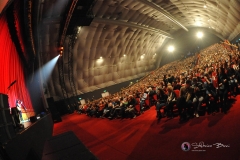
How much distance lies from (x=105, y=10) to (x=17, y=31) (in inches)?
495

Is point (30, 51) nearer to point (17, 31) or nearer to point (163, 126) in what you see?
point (17, 31)

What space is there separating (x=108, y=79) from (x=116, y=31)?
8082 millimetres

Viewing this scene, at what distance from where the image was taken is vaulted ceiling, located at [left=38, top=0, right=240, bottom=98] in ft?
59.6

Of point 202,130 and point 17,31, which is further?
point 17,31

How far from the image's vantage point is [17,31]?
9.84 meters

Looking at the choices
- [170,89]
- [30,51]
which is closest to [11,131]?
[170,89]

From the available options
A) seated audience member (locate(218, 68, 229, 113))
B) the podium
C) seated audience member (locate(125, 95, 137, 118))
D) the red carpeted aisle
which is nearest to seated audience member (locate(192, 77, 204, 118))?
the red carpeted aisle

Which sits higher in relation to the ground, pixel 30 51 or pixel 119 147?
pixel 30 51

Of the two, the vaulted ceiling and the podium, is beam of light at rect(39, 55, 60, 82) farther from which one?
the podium

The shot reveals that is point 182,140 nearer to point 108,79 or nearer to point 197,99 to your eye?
point 197,99

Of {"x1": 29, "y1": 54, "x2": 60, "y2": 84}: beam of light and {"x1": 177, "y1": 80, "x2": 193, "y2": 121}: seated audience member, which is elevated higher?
{"x1": 29, "y1": 54, "x2": 60, "y2": 84}: beam of light

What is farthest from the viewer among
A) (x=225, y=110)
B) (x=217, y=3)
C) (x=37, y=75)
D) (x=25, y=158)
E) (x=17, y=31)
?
(x=217, y=3)

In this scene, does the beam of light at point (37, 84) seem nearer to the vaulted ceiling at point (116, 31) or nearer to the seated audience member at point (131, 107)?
the vaulted ceiling at point (116, 31)

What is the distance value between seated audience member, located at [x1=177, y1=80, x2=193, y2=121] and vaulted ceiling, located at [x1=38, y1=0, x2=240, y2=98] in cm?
1343
